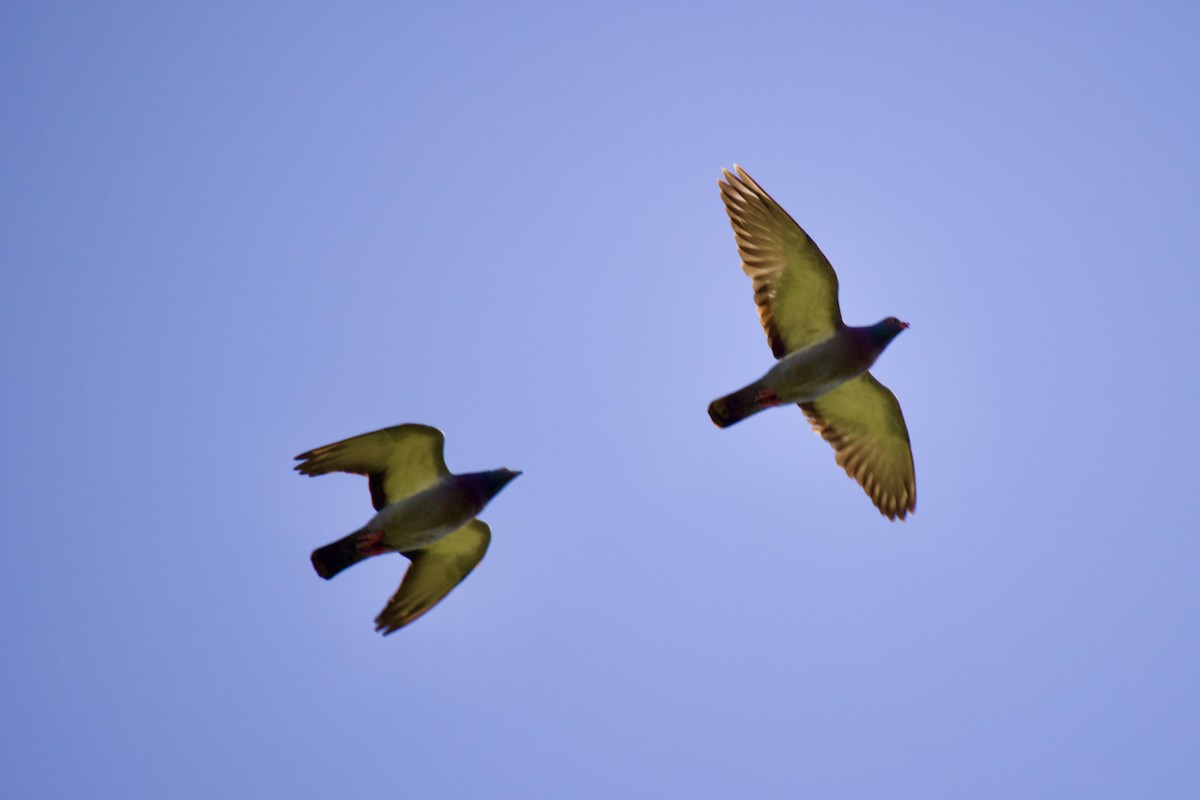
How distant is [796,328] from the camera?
12172 mm

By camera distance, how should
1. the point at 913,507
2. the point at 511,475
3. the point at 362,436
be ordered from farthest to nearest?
the point at 913,507, the point at 511,475, the point at 362,436

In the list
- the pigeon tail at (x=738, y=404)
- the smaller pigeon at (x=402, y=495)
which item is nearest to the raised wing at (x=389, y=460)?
the smaller pigeon at (x=402, y=495)

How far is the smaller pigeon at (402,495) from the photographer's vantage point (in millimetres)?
11023

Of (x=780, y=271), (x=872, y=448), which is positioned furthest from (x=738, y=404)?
(x=872, y=448)

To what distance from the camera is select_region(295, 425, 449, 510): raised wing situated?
1090cm

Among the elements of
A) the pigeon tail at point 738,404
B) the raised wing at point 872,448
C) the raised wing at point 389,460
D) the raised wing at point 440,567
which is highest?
the raised wing at point 389,460

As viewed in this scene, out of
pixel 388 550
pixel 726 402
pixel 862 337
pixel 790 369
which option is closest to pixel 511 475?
pixel 388 550

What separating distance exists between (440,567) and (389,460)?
145 centimetres

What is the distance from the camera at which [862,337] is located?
11758 millimetres

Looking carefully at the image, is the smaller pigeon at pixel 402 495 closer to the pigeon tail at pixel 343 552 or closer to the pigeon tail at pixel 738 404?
the pigeon tail at pixel 343 552

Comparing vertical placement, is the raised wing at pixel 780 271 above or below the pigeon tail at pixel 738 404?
above

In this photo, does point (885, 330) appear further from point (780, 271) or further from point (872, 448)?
point (872, 448)

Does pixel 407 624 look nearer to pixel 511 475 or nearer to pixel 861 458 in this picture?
pixel 511 475

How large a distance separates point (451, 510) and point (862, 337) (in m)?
4.83
